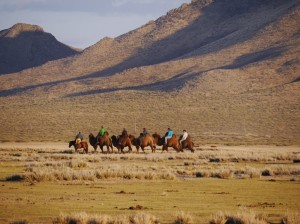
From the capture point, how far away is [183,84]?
11300 cm

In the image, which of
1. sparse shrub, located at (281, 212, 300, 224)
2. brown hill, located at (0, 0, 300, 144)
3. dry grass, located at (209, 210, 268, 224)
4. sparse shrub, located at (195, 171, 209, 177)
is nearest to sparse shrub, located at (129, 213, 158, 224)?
dry grass, located at (209, 210, 268, 224)

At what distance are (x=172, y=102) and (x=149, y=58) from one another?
232ft

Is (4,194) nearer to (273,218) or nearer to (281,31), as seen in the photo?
(273,218)

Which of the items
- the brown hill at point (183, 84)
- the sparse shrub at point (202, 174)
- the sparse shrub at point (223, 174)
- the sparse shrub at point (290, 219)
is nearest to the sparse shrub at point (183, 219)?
the sparse shrub at point (290, 219)

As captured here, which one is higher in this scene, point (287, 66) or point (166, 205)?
point (287, 66)

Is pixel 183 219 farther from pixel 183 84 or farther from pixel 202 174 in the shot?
pixel 183 84

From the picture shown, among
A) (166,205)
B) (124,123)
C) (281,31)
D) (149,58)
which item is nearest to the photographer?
(166,205)

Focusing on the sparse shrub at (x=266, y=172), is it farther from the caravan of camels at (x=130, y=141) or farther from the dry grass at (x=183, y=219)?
the caravan of camels at (x=130, y=141)

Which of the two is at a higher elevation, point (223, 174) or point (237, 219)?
point (223, 174)

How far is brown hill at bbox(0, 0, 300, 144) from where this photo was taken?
285ft

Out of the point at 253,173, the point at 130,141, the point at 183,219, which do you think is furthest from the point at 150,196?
the point at 130,141

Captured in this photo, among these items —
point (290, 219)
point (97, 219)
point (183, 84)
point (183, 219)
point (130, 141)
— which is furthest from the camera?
point (183, 84)

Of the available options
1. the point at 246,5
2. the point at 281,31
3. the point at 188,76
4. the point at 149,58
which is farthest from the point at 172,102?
the point at 246,5

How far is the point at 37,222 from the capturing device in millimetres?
14148
